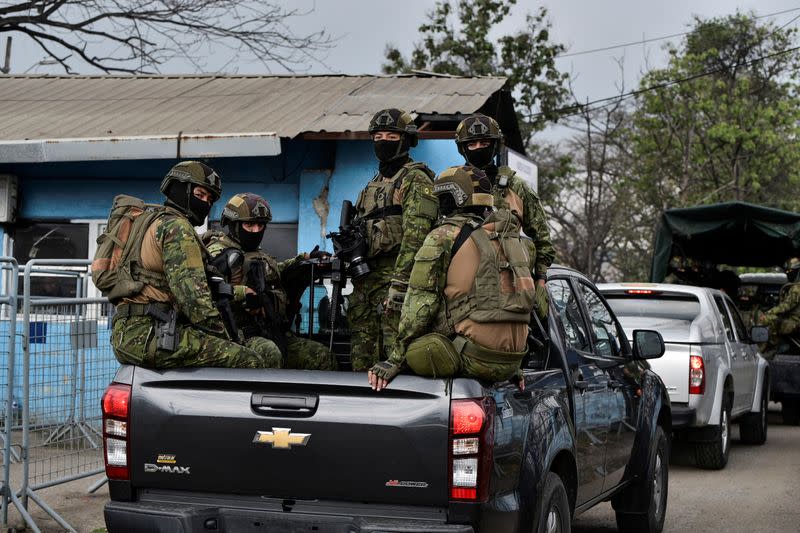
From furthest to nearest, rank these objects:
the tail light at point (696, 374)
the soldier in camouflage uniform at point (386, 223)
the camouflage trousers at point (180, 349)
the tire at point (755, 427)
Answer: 1. the tire at point (755, 427)
2. the tail light at point (696, 374)
3. the soldier in camouflage uniform at point (386, 223)
4. the camouflage trousers at point (180, 349)

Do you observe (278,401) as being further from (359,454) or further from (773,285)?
(773,285)

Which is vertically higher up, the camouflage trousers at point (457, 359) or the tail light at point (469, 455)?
the camouflage trousers at point (457, 359)

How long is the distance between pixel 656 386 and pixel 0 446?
4.45 m

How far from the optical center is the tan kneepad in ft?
14.2

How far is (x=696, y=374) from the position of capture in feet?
31.7

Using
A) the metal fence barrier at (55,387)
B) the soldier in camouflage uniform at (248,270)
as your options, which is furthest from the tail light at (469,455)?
the metal fence barrier at (55,387)

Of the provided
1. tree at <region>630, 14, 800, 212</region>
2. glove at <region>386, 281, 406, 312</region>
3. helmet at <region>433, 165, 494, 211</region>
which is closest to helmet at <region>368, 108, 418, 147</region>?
helmet at <region>433, 165, 494, 211</region>

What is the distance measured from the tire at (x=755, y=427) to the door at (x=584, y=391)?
6.40 m

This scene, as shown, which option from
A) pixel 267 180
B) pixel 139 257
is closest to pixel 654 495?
pixel 139 257

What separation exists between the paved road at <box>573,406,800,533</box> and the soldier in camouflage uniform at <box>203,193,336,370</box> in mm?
2575

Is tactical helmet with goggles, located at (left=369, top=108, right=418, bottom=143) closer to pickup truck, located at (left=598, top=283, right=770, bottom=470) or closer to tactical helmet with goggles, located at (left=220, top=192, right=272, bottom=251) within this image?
tactical helmet with goggles, located at (left=220, top=192, right=272, bottom=251)

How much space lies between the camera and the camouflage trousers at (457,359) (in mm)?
4328

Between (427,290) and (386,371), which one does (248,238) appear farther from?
(386,371)

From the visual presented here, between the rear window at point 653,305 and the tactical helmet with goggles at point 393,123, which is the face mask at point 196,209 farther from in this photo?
the rear window at point 653,305
